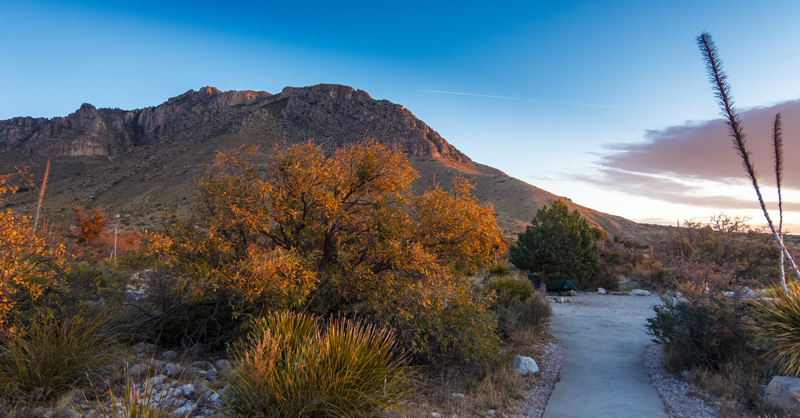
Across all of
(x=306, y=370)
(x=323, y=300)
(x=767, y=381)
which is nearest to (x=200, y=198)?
(x=323, y=300)

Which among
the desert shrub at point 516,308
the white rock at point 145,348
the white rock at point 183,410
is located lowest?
the white rock at point 145,348

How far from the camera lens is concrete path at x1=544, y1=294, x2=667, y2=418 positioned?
6.68 m

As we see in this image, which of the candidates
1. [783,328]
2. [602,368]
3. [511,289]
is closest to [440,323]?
[602,368]

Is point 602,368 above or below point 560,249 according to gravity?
below

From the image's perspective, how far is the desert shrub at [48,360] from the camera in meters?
5.39

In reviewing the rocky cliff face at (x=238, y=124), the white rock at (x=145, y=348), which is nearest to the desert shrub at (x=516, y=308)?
the white rock at (x=145, y=348)

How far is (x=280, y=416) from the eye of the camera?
4.46 meters

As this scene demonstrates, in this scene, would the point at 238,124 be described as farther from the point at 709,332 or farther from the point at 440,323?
the point at 709,332

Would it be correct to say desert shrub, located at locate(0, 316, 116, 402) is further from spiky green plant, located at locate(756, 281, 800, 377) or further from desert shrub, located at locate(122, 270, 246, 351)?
spiky green plant, located at locate(756, 281, 800, 377)

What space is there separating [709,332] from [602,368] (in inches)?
83.4

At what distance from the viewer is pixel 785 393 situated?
576 centimetres

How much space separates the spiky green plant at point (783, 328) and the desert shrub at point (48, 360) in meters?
10.2

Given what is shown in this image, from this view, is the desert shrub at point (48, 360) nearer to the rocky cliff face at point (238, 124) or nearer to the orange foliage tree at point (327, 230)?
the orange foliage tree at point (327, 230)

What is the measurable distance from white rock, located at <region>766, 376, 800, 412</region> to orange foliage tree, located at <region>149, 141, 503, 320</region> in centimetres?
469
